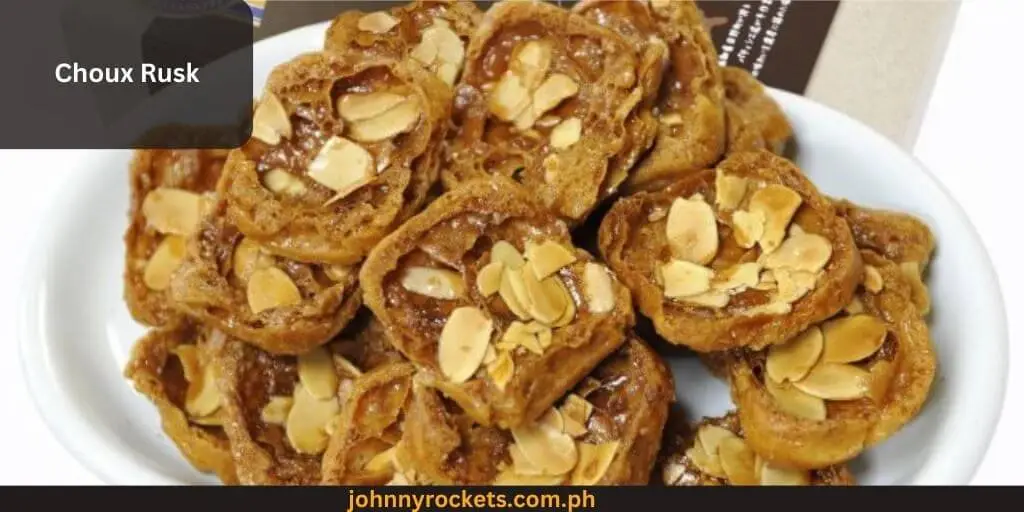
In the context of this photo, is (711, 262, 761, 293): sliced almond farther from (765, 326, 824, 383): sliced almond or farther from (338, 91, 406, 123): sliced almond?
(338, 91, 406, 123): sliced almond

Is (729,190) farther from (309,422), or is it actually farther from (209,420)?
(209,420)


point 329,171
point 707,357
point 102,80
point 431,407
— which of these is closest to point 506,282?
point 431,407

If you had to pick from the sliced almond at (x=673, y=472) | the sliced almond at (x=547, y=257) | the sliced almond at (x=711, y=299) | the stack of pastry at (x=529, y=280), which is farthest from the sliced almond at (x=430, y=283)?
the sliced almond at (x=673, y=472)

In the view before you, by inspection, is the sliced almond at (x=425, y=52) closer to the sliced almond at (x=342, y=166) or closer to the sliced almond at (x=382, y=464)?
the sliced almond at (x=342, y=166)

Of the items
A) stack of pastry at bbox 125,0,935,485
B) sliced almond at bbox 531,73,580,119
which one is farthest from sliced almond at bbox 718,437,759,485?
sliced almond at bbox 531,73,580,119

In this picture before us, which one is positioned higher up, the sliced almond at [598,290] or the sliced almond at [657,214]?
the sliced almond at [657,214]
